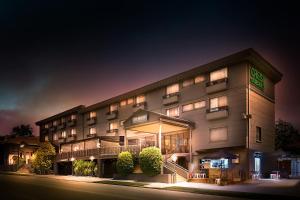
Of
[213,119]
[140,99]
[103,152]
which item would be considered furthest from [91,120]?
[213,119]

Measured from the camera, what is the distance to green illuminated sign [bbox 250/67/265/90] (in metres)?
36.9

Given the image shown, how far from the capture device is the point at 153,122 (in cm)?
3650

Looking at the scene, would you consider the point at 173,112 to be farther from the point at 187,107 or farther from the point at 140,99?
the point at 140,99

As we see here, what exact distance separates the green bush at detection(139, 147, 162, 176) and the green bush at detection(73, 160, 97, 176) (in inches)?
500

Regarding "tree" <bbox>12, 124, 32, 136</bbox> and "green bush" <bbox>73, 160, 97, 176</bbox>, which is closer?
"green bush" <bbox>73, 160, 97, 176</bbox>

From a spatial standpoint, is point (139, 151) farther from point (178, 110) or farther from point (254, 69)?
point (254, 69)

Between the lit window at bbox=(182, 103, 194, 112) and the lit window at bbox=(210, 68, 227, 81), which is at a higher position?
the lit window at bbox=(210, 68, 227, 81)

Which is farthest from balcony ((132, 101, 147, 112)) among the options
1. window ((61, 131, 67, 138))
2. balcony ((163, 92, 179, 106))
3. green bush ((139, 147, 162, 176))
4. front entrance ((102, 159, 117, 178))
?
window ((61, 131, 67, 138))

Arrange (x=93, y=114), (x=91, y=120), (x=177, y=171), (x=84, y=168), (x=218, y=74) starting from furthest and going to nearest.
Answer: (x=93, y=114) < (x=91, y=120) < (x=84, y=168) < (x=218, y=74) < (x=177, y=171)

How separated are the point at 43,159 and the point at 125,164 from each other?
79.4 ft

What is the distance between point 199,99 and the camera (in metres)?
40.5

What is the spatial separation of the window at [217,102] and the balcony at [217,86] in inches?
38.7

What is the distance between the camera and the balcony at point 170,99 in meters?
43.7

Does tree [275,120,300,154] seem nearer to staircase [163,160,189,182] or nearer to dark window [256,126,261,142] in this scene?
dark window [256,126,261,142]
